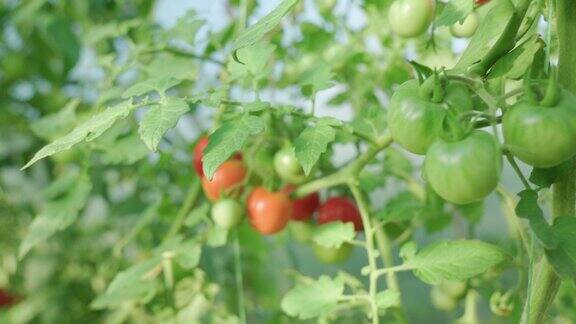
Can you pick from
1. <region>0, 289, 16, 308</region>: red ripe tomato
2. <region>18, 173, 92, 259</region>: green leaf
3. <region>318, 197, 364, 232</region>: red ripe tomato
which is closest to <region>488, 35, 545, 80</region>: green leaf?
<region>318, 197, 364, 232</region>: red ripe tomato

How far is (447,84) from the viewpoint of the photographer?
53cm

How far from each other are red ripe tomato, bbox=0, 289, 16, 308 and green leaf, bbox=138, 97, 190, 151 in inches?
47.8

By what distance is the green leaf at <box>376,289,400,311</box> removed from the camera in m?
0.71

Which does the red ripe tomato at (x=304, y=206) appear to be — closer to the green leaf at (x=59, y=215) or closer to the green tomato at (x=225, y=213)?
the green tomato at (x=225, y=213)

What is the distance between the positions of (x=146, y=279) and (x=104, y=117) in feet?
1.60

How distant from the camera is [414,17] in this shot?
0.73 meters

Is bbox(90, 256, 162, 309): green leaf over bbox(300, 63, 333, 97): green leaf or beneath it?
beneath

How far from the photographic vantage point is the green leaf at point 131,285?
3.21 feet

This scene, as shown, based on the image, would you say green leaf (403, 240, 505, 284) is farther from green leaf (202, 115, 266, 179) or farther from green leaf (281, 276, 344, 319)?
green leaf (202, 115, 266, 179)

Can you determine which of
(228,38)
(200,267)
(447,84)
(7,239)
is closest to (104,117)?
(447,84)

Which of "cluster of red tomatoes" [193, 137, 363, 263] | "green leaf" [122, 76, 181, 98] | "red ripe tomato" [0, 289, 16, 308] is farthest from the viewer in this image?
"red ripe tomato" [0, 289, 16, 308]

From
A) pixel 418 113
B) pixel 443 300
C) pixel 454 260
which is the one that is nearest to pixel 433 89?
pixel 418 113

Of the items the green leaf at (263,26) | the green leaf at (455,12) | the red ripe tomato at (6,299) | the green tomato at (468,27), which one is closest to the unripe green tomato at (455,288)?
the green tomato at (468,27)

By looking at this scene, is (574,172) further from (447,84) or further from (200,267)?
(200,267)
